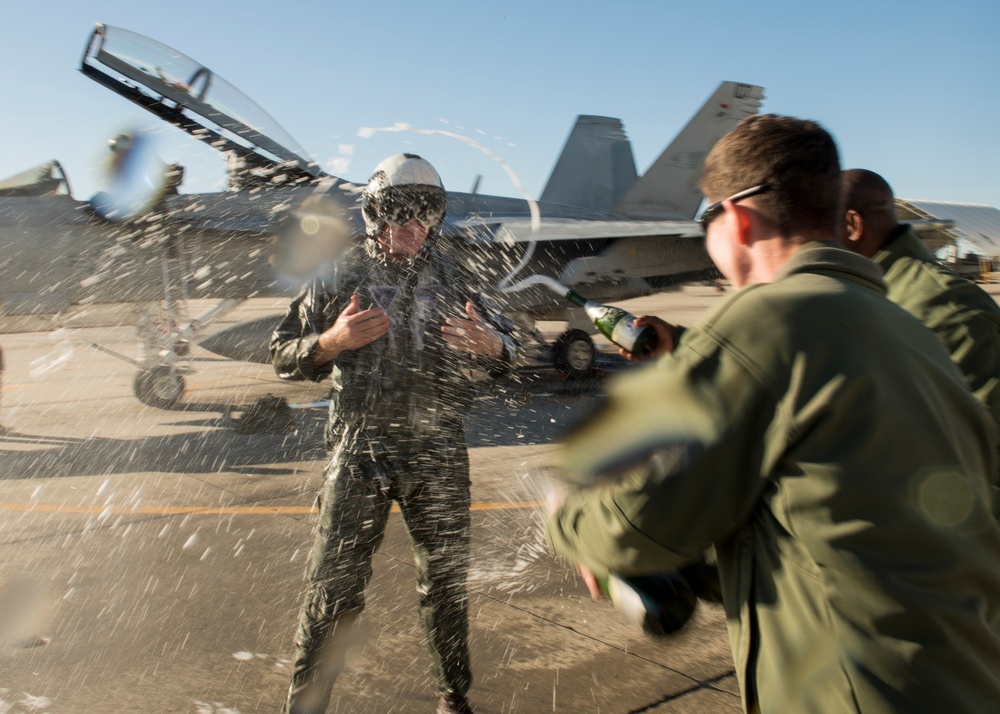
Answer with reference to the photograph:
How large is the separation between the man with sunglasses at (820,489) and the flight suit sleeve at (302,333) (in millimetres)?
1553

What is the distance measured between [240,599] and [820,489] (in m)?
3.53

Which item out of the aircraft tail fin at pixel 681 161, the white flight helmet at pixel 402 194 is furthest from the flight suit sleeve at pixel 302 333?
the aircraft tail fin at pixel 681 161

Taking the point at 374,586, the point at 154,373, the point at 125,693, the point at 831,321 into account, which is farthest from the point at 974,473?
the point at 154,373

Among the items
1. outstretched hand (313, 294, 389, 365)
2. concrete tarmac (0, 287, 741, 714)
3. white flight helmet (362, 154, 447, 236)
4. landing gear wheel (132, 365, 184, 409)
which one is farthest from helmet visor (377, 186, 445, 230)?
landing gear wheel (132, 365, 184, 409)

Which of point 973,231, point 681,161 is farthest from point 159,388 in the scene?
point 973,231

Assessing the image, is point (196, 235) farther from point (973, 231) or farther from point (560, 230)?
point (973, 231)

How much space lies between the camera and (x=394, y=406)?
258 cm

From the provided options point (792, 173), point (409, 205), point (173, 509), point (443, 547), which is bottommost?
point (173, 509)

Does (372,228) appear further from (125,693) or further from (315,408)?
(315,408)

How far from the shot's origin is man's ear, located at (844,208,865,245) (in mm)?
2586

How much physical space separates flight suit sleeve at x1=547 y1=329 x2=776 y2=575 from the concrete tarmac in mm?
297

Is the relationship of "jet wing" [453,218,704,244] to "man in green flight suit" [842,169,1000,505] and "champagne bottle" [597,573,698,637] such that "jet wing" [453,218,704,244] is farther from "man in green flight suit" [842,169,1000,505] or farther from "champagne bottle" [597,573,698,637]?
"champagne bottle" [597,573,698,637]

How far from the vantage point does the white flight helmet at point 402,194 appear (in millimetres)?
2602

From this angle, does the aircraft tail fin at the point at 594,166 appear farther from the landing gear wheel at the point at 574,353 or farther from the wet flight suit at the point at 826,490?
the wet flight suit at the point at 826,490
